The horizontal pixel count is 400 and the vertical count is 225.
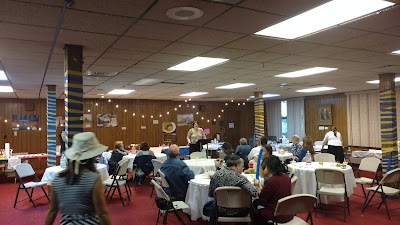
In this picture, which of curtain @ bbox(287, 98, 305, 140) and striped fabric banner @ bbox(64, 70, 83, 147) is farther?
curtain @ bbox(287, 98, 305, 140)

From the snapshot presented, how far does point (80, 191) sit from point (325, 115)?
14.4 metres

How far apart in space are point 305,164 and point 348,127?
7.97 meters

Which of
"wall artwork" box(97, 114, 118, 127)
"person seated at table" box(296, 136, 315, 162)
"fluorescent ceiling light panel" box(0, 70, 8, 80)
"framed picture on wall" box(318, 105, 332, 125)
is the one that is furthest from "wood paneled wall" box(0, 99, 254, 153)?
"person seated at table" box(296, 136, 315, 162)

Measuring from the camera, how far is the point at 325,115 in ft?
49.2

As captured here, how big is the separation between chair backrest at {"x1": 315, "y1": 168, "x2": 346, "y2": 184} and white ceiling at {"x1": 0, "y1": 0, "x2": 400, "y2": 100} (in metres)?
2.10

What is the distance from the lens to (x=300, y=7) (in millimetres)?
3283

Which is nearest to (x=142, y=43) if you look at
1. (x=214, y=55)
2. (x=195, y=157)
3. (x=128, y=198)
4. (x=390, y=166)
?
(x=214, y=55)


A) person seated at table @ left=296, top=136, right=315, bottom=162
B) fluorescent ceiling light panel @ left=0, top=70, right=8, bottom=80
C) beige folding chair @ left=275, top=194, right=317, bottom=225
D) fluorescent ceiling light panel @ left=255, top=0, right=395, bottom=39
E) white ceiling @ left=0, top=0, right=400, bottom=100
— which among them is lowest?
beige folding chair @ left=275, top=194, right=317, bottom=225

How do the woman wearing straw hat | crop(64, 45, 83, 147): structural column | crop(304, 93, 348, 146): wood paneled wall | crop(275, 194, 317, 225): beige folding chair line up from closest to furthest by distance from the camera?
the woman wearing straw hat, crop(275, 194, 317, 225): beige folding chair, crop(64, 45, 83, 147): structural column, crop(304, 93, 348, 146): wood paneled wall

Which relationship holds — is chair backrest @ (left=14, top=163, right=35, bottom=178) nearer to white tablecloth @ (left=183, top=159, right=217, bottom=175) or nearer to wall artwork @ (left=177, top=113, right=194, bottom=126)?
white tablecloth @ (left=183, top=159, right=217, bottom=175)

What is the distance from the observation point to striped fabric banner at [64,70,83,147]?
15.8ft

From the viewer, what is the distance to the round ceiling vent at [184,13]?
3.26 m

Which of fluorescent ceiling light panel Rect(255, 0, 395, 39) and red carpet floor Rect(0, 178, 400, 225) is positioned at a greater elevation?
fluorescent ceiling light panel Rect(255, 0, 395, 39)

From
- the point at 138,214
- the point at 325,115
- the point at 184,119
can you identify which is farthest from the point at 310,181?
the point at 184,119
